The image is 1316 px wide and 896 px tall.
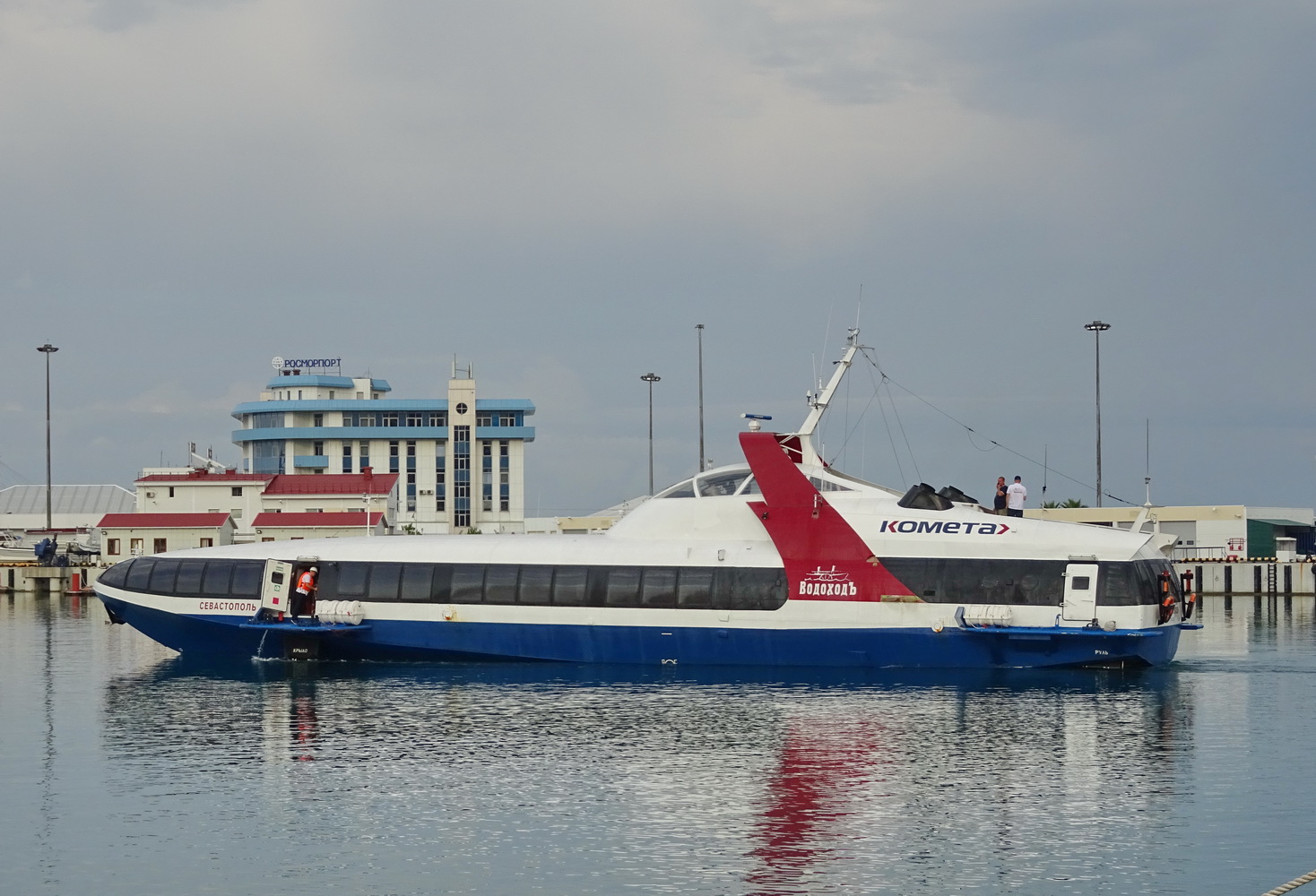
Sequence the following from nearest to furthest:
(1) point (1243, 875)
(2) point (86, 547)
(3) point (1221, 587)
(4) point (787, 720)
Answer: (1) point (1243, 875) < (4) point (787, 720) < (3) point (1221, 587) < (2) point (86, 547)

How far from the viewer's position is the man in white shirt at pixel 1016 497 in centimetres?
3941

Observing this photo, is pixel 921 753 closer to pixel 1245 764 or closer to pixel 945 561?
pixel 1245 764

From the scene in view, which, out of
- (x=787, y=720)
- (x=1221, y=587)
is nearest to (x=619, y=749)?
(x=787, y=720)

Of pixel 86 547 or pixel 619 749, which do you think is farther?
pixel 86 547

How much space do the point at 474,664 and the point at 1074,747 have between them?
1783 centimetres

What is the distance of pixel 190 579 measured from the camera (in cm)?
4169

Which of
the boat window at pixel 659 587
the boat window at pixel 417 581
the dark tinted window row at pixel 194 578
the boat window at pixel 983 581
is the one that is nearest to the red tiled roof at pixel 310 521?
the dark tinted window row at pixel 194 578

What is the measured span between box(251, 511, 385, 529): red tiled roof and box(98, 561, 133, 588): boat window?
53.8 m

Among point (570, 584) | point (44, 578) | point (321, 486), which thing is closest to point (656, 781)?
point (570, 584)

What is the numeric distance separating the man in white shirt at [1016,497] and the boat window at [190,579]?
22.7 m

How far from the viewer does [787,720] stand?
31.6m

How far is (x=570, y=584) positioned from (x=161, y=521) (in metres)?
69.0

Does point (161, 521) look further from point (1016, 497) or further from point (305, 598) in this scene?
point (1016, 497)

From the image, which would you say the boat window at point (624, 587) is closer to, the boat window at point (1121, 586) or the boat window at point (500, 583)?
the boat window at point (500, 583)
